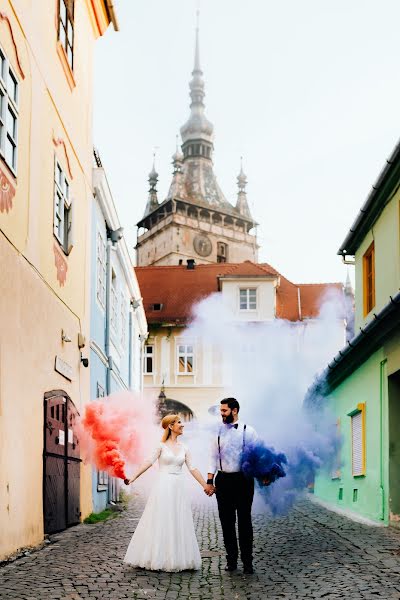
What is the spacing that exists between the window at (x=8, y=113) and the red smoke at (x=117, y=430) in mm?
3900

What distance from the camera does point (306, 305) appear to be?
55.1m

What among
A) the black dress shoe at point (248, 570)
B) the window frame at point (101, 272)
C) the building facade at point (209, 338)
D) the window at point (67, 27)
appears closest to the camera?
the black dress shoe at point (248, 570)

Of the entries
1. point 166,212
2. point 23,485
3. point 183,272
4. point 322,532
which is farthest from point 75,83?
point 166,212

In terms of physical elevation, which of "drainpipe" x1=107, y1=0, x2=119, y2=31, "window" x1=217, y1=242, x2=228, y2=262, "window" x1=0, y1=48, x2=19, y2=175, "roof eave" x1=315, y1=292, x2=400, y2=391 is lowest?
"roof eave" x1=315, y1=292, x2=400, y2=391

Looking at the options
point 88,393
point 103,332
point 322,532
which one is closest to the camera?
point 322,532

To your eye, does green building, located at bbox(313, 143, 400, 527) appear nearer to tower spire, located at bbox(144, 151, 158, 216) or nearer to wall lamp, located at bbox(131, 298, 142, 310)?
wall lamp, located at bbox(131, 298, 142, 310)

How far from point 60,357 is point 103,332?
6.31 metres

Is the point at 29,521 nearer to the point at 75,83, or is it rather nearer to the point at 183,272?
the point at 75,83

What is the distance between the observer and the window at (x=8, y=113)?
10.1 metres

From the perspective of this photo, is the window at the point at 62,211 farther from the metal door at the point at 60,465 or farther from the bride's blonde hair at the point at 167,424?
the bride's blonde hair at the point at 167,424

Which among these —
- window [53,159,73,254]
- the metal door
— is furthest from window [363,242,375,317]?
the metal door

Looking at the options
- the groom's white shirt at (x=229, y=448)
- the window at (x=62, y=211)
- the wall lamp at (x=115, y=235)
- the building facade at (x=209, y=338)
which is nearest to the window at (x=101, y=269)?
the wall lamp at (x=115, y=235)

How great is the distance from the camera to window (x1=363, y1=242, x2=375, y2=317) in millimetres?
18203

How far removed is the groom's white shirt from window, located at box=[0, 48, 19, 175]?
3959mm
